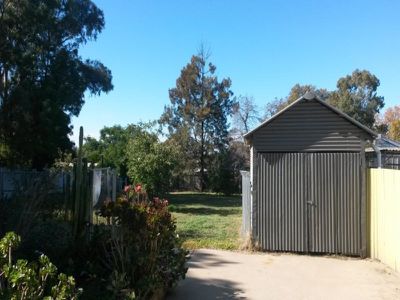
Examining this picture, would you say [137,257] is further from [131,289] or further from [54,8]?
[54,8]

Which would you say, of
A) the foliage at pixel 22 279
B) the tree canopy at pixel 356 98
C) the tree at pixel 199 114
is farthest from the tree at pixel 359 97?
the foliage at pixel 22 279

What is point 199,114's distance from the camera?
134 feet

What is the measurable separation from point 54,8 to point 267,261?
69.1ft

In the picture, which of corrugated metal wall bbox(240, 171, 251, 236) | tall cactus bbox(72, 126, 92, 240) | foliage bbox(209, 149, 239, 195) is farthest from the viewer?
foliage bbox(209, 149, 239, 195)

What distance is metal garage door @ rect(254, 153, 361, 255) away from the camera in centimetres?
988

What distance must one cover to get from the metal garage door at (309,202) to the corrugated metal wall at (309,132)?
18 cm

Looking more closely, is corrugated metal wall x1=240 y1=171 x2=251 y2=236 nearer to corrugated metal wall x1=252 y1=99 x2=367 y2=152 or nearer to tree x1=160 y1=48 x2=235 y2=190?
corrugated metal wall x1=252 y1=99 x2=367 y2=152

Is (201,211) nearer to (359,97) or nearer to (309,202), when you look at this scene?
(309,202)

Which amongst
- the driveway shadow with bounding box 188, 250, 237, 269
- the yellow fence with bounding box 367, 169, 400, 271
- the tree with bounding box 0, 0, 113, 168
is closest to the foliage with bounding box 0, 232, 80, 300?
the driveway shadow with bounding box 188, 250, 237, 269

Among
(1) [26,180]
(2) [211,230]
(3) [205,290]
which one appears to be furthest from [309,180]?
(1) [26,180]

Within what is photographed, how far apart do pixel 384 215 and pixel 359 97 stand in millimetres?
42186

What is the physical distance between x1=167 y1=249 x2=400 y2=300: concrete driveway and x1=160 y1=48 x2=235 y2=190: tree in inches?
1187

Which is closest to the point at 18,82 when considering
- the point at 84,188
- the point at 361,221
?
the point at 84,188

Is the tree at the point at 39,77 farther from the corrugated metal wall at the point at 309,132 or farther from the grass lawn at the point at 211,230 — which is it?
the corrugated metal wall at the point at 309,132
